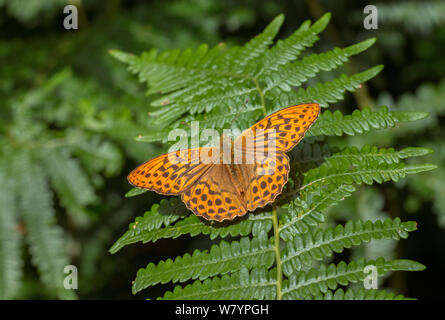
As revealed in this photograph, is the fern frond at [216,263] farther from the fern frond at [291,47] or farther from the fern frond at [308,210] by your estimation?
the fern frond at [291,47]

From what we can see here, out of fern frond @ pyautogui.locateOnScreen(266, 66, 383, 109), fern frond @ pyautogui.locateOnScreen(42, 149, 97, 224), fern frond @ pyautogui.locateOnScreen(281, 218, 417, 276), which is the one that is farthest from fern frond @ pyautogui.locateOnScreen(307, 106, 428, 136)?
fern frond @ pyautogui.locateOnScreen(42, 149, 97, 224)

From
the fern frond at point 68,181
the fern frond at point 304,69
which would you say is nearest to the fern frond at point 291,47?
the fern frond at point 304,69

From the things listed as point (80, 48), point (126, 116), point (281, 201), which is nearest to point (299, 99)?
point (281, 201)

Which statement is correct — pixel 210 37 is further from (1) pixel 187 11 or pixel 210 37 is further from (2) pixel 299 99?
(2) pixel 299 99

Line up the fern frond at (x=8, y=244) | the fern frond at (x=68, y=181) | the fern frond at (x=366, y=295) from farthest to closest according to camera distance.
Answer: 1. the fern frond at (x=68, y=181)
2. the fern frond at (x=8, y=244)
3. the fern frond at (x=366, y=295)
